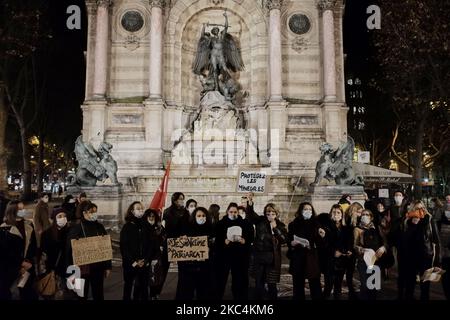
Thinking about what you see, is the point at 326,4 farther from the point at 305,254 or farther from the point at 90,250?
the point at 90,250

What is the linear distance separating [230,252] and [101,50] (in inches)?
812

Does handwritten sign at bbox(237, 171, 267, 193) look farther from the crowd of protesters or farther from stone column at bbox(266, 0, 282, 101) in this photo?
stone column at bbox(266, 0, 282, 101)

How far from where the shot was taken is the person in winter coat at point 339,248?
27.8 feet

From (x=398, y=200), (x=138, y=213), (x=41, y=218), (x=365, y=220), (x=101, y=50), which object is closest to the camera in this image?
(x=138, y=213)

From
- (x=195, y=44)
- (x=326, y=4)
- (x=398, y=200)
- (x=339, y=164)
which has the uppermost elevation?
(x=326, y=4)

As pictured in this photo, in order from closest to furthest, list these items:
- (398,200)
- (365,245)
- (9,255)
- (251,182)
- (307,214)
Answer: (9,255) < (307,214) < (365,245) < (398,200) < (251,182)

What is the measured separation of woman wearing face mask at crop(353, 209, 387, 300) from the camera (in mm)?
8320

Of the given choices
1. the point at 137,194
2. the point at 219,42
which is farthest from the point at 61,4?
the point at 137,194

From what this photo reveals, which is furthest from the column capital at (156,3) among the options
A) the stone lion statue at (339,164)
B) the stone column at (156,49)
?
the stone lion statue at (339,164)

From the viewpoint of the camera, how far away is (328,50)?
84.8 ft

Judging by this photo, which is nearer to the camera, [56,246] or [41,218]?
[56,246]

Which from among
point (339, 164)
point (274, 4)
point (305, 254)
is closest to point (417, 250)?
point (305, 254)

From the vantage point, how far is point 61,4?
36.3 m

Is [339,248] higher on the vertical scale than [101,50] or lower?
lower
